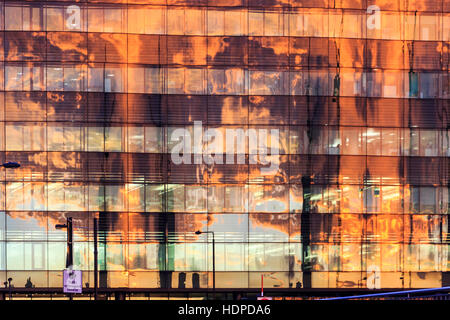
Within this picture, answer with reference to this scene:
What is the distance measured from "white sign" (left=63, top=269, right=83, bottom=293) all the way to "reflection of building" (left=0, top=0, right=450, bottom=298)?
10.4 metres

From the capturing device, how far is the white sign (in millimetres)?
22625

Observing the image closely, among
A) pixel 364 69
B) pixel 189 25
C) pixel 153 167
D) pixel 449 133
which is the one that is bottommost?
pixel 153 167

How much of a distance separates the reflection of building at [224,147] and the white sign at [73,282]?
10.4m

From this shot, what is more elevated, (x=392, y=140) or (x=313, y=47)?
(x=313, y=47)

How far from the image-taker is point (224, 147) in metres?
33.8

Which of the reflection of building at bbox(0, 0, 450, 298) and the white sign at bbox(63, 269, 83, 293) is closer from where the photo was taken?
the white sign at bbox(63, 269, 83, 293)

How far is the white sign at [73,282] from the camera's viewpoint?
22.6 m

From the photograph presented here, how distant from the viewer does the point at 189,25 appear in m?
33.8

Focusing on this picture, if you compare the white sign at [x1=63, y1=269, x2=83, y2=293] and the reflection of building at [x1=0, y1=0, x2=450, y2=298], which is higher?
the reflection of building at [x1=0, y1=0, x2=450, y2=298]

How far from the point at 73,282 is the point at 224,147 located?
14518 millimetres
